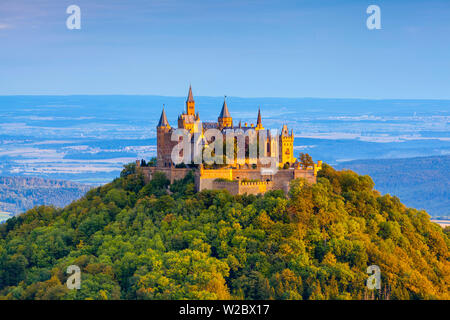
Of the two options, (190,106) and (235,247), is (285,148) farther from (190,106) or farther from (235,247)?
(235,247)

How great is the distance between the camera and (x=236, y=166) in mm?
75562

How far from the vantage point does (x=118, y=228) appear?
249 ft

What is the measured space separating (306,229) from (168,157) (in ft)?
53.5

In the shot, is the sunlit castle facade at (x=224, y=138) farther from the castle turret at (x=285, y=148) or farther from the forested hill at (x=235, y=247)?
the forested hill at (x=235, y=247)

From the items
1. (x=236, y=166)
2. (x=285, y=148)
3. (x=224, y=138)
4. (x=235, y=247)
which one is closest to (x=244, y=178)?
(x=236, y=166)

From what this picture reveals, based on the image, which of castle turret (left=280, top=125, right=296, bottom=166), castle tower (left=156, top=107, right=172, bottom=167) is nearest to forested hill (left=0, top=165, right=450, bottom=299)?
castle tower (left=156, top=107, right=172, bottom=167)

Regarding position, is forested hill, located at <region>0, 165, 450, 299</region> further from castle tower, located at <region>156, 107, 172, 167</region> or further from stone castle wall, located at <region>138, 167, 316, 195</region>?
castle tower, located at <region>156, 107, 172, 167</region>

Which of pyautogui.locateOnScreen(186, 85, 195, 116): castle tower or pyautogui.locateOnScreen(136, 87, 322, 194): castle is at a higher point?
pyautogui.locateOnScreen(186, 85, 195, 116): castle tower

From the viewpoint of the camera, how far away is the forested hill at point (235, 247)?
65.2 m

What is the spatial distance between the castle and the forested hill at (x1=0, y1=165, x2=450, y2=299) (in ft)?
3.86

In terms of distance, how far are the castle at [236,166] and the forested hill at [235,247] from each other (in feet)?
3.86

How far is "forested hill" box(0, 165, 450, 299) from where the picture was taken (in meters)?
65.2
